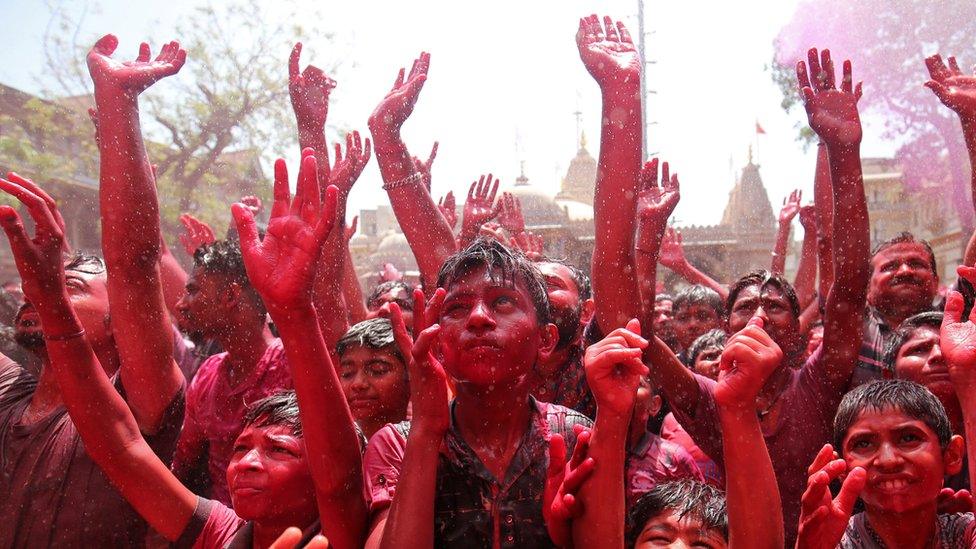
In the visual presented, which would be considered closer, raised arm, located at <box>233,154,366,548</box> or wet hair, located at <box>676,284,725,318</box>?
raised arm, located at <box>233,154,366,548</box>

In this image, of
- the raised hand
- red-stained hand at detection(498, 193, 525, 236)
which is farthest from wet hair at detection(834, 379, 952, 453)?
red-stained hand at detection(498, 193, 525, 236)

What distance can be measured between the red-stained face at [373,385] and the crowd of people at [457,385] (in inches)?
0.4

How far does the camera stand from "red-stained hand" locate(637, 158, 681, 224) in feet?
11.8

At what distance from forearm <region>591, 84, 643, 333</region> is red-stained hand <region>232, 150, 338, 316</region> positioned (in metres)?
1.12

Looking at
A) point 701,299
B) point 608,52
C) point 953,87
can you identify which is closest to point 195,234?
point 701,299

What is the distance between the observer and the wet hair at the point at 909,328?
3.43 metres

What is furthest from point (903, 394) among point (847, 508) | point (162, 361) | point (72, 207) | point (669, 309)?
point (72, 207)

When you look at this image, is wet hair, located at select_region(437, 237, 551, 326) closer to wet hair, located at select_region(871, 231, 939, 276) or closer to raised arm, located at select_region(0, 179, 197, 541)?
raised arm, located at select_region(0, 179, 197, 541)

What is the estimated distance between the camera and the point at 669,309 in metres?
6.75

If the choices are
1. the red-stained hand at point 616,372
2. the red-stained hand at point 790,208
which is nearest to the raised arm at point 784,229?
the red-stained hand at point 790,208

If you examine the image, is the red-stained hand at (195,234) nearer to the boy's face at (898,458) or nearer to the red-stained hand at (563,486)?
the red-stained hand at (563,486)

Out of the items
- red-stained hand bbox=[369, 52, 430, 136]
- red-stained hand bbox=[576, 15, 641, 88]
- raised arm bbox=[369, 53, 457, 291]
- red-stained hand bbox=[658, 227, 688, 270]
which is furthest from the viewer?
red-stained hand bbox=[658, 227, 688, 270]

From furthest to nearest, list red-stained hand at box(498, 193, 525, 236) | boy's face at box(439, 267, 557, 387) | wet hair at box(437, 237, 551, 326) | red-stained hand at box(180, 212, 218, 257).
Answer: red-stained hand at box(180, 212, 218, 257) → red-stained hand at box(498, 193, 525, 236) → wet hair at box(437, 237, 551, 326) → boy's face at box(439, 267, 557, 387)

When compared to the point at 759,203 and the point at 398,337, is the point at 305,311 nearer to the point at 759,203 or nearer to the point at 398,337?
the point at 398,337
